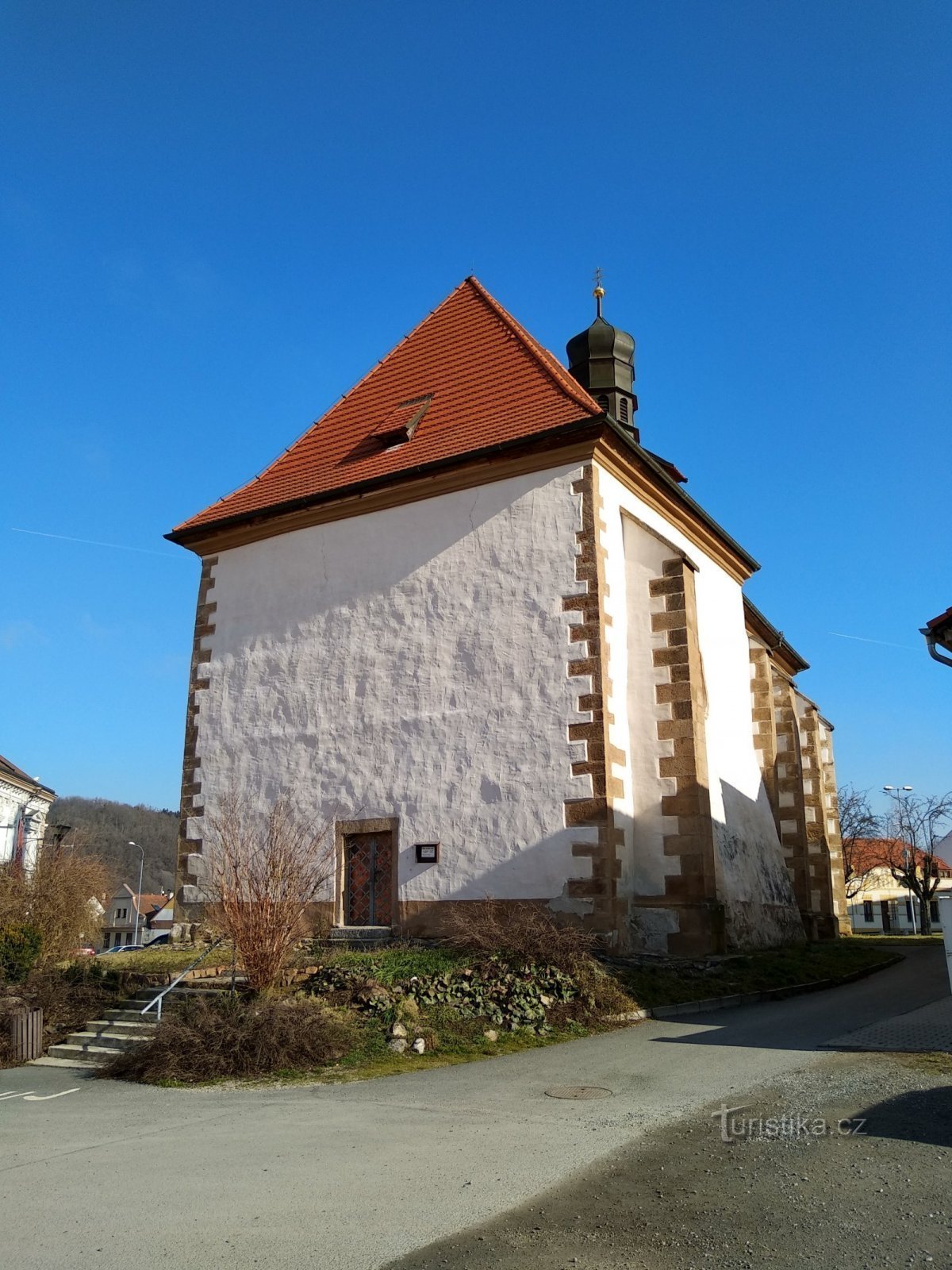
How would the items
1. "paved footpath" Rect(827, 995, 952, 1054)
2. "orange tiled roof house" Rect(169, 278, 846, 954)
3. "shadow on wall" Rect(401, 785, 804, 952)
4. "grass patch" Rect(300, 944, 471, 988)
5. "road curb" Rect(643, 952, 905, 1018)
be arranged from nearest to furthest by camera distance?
"paved footpath" Rect(827, 995, 952, 1054) < "grass patch" Rect(300, 944, 471, 988) < "road curb" Rect(643, 952, 905, 1018) < "shadow on wall" Rect(401, 785, 804, 952) < "orange tiled roof house" Rect(169, 278, 846, 954)

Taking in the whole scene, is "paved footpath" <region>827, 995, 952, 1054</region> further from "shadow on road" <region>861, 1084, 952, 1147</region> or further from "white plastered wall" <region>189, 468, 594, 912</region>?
"white plastered wall" <region>189, 468, 594, 912</region>

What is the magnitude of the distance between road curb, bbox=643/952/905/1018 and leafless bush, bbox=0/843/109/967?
304 inches

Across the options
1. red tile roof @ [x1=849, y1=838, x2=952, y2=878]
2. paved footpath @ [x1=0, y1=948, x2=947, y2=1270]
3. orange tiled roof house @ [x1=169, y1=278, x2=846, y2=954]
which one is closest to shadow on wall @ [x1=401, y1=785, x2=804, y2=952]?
orange tiled roof house @ [x1=169, y1=278, x2=846, y2=954]

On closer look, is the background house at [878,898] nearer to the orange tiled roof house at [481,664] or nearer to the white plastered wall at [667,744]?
the white plastered wall at [667,744]

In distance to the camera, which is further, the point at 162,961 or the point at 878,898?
the point at 878,898

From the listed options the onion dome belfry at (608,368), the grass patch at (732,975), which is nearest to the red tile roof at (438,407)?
the onion dome belfry at (608,368)

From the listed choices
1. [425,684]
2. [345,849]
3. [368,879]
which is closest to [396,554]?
[425,684]

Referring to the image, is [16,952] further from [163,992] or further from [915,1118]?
[915,1118]

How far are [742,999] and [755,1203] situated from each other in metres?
7.89

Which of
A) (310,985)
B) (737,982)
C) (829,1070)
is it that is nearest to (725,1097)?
(829,1070)

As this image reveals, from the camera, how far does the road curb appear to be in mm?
11289

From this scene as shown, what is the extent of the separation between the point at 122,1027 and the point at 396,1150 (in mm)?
6116

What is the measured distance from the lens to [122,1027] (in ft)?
36.3

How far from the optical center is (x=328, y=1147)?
20.3 ft
